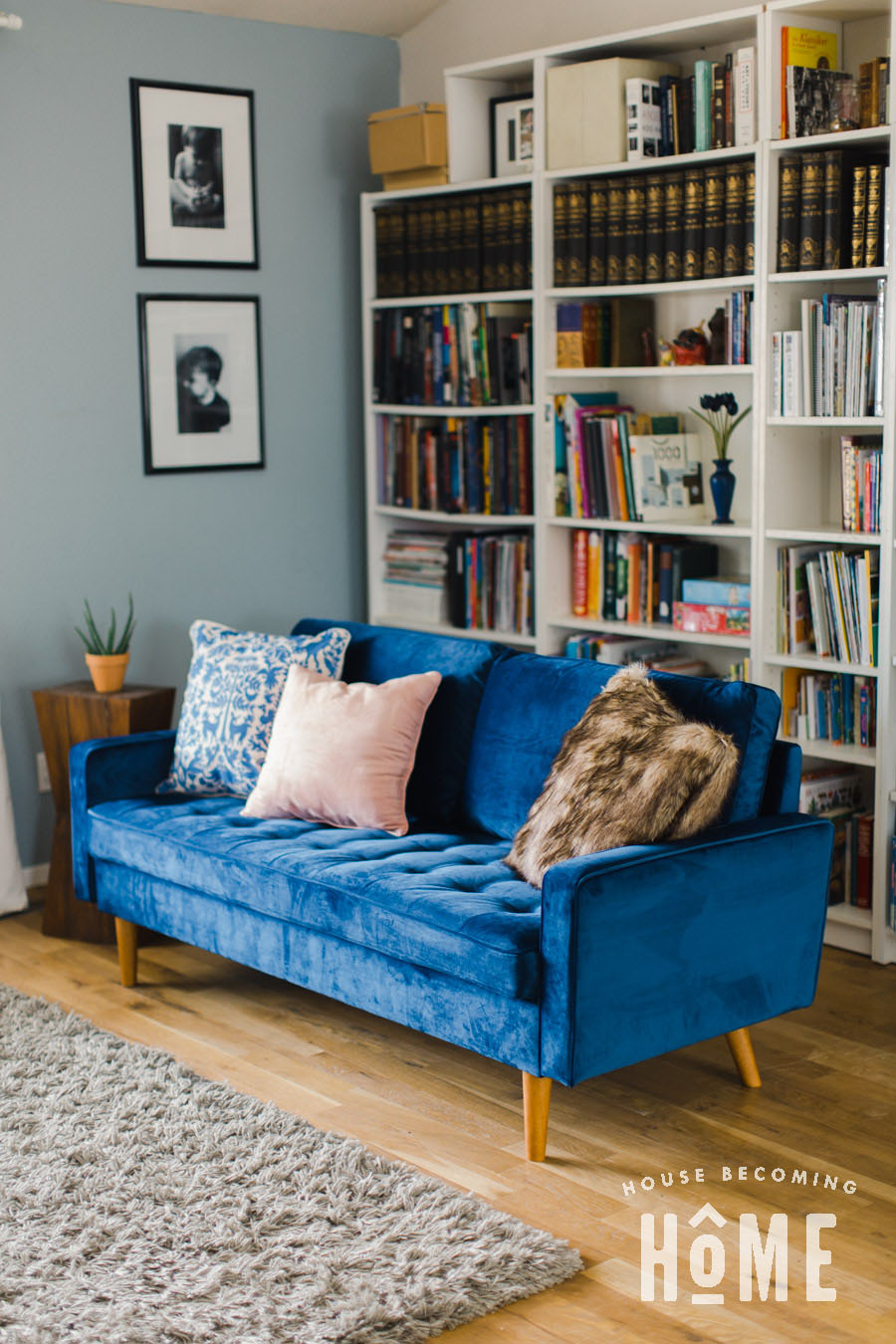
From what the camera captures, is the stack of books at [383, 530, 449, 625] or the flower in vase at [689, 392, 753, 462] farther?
the stack of books at [383, 530, 449, 625]

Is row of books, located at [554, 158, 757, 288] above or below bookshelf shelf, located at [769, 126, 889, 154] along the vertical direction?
below

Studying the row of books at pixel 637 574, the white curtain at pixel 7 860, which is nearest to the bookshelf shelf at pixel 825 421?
the row of books at pixel 637 574

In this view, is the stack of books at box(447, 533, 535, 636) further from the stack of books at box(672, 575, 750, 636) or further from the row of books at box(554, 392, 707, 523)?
the stack of books at box(672, 575, 750, 636)

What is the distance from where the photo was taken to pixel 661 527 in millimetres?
4266

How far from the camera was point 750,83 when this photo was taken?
12.8 ft

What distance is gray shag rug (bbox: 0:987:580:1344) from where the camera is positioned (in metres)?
2.35

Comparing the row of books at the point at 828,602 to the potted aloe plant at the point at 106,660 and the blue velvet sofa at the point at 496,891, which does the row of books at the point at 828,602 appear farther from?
the potted aloe plant at the point at 106,660

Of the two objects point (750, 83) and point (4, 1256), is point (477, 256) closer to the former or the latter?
point (750, 83)

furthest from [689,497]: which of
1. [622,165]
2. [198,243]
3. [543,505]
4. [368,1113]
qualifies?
[368,1113]

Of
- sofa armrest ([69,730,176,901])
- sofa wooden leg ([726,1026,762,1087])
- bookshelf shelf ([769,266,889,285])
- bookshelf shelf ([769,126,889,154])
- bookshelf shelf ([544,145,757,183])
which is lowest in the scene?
sofa wooden leg ([726,1026,762,1087])

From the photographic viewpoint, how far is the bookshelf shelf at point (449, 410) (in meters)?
4.61

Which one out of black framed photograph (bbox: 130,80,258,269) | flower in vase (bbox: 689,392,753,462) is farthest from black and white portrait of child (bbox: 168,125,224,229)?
flower in vase (bbox: 689,392,753,462)

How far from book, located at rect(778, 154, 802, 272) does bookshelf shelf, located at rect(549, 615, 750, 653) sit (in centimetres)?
96

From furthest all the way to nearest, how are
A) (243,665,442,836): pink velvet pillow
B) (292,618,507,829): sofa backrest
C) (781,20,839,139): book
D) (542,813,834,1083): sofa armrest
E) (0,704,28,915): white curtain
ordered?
(0,704,28,915): white curtain < (781,20,839,139): book < (292,618,507,829): sofa backrest < (243,665,442,836): pink velvet pillow < (542,813,834,1083): sofa armrest
